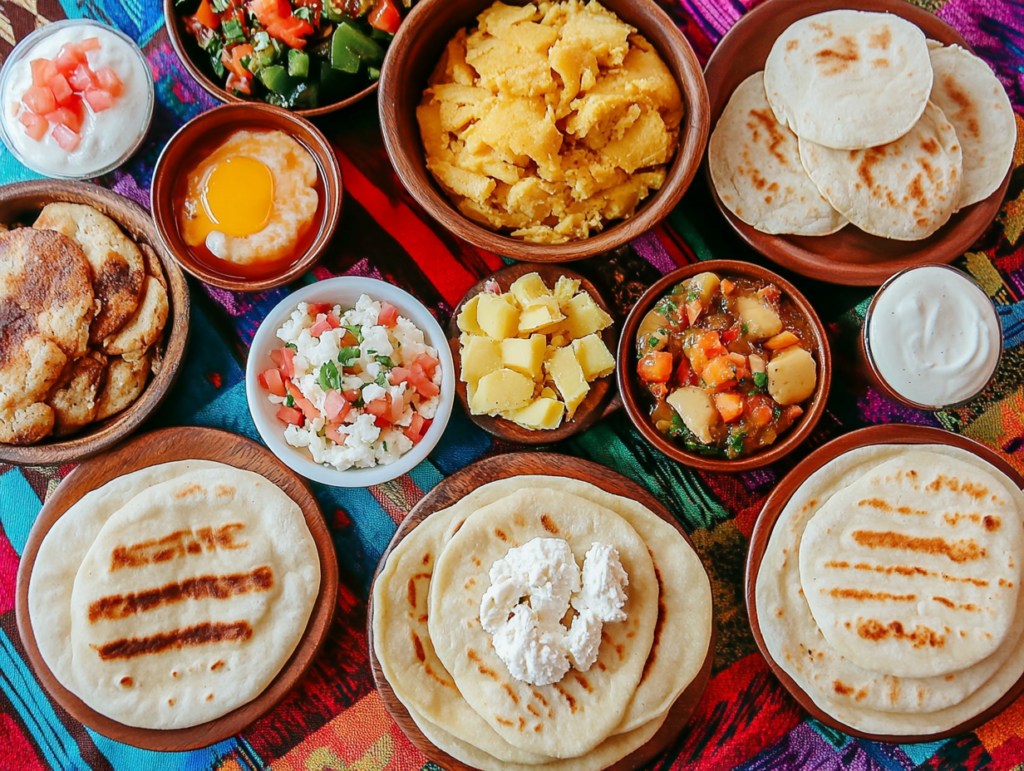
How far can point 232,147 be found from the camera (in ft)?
9.90

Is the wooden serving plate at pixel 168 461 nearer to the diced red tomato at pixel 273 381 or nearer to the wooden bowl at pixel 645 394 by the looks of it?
the diced red tomato at pixel 273 381

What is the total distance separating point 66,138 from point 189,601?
187cm

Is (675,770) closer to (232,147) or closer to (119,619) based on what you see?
(119,619)

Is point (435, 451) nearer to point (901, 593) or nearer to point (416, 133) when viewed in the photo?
point (416, 133)

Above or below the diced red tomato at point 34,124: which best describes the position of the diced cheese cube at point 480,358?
below

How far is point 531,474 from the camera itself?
2.96 m

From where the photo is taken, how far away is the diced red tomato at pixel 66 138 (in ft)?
9.80

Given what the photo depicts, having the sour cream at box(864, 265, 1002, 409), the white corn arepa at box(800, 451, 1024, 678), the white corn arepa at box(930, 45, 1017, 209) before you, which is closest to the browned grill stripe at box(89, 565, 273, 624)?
the white corn arepa at box(800, 451, 1024, 678)

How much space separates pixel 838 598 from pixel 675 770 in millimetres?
959

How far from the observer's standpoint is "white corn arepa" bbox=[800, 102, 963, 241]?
2850 millimetres

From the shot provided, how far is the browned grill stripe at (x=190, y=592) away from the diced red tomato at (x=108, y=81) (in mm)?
1934

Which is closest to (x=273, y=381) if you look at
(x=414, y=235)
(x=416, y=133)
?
(x=414, y=235)

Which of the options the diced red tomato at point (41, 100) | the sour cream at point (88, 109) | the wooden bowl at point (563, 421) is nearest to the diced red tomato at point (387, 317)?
the wooden bowl at point (563, 421)

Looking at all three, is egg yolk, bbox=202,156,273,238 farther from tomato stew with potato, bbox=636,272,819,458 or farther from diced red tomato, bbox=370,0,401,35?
tomato stew with potato, bbox=636,272,819,458
